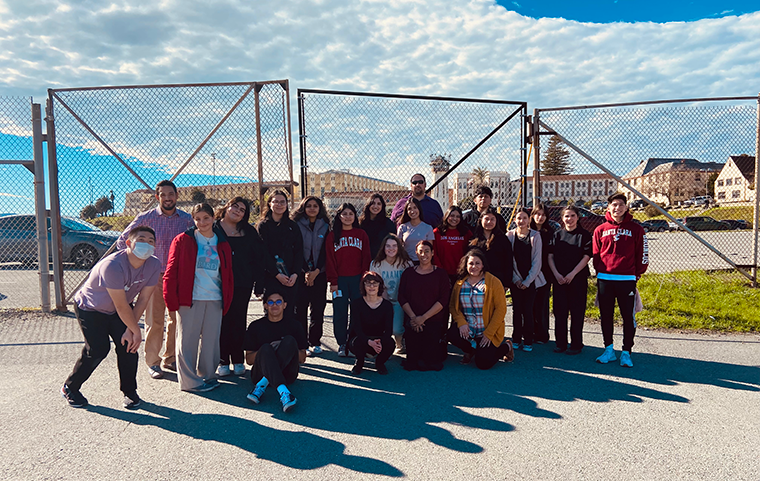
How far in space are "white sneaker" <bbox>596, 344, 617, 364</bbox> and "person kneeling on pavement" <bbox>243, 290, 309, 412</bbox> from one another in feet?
10.3

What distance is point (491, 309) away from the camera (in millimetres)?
5016

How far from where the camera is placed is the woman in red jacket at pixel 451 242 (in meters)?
5.63

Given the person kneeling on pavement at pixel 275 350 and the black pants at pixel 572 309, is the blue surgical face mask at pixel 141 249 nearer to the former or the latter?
the person kneeling on pavement at pixel 275 350

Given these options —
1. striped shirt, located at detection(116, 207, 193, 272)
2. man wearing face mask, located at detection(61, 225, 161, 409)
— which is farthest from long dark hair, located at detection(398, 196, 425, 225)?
man wearing face mask, located at detection(61, 225, 161, 409)

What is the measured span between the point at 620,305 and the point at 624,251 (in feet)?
1.97

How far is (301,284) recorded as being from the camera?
17.4 feet

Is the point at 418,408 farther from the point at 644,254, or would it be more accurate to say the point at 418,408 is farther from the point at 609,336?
the point at 644,254

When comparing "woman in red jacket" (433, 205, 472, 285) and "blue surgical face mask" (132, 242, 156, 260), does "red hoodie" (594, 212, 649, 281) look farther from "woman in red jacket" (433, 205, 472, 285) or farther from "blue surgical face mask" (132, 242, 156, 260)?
"blue surgical face mask" (132, 242, 156, 260)

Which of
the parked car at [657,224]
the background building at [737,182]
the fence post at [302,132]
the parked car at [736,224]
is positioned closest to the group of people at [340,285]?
the fence post at [302,132]

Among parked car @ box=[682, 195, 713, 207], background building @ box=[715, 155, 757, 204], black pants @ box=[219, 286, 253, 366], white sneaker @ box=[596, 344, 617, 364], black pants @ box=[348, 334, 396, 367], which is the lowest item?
white sneaker @ box=[596, 344, 617, 364]

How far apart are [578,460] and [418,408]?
1.28m

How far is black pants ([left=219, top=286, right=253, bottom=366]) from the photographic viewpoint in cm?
466

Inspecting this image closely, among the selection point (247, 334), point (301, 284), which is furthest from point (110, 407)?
point (301, 284)

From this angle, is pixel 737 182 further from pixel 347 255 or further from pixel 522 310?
pixel 347 255
